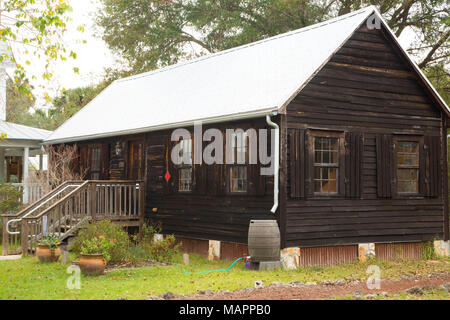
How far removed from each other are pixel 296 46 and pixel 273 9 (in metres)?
13.0

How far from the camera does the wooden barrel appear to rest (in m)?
13.0

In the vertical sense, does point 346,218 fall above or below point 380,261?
above

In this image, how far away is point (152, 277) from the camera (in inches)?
483

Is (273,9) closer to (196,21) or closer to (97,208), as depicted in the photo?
(196,21)

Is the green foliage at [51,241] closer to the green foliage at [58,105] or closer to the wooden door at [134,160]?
the wooden door at [134,160]

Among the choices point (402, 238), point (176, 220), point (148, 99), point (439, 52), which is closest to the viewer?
point (402, 238)

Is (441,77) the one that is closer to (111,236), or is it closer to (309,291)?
(111,236)

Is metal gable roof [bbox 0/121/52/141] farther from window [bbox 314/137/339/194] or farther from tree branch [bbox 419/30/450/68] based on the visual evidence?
tree branch [bbox 419/30/450/68]

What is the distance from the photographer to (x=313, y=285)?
11289mm

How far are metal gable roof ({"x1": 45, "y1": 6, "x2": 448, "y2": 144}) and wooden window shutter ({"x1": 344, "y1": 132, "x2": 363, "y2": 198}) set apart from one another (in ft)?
6.69

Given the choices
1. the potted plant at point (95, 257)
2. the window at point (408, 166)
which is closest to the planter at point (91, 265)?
the potted plant at point (95, 257)

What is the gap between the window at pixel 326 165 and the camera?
14414 millimetres

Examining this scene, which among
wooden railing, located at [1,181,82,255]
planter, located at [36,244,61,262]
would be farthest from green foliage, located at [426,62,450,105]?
planter, located at [36,244,61,262]

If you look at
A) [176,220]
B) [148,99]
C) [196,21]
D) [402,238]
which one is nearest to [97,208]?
[176,220]
